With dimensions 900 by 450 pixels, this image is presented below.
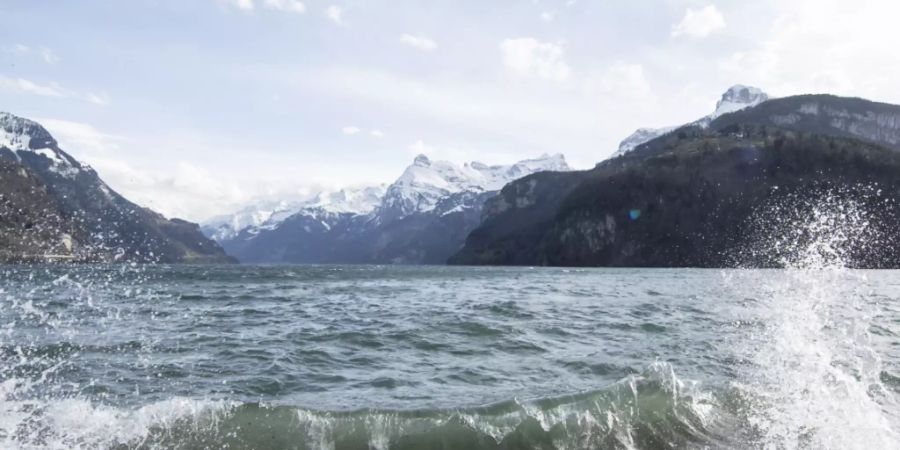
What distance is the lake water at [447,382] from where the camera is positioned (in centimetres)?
1314

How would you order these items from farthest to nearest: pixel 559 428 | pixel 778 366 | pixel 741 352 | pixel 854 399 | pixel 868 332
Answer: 1. pixel 868 332
2. pixel 741 352
3. pixel 778 366
4. pixel 854 399
5. pixel 559 428

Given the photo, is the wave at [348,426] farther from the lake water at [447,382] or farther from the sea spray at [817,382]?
the sea spray at [817,382]

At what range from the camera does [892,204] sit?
626 ft

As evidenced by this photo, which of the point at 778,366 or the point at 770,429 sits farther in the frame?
the point at 778,366

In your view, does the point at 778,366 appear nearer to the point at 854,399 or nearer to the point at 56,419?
the point at 854,399

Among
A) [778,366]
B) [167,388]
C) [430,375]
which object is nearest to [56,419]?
[167,388]

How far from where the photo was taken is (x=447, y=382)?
57.2 ft

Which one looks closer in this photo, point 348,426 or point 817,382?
point 348,426

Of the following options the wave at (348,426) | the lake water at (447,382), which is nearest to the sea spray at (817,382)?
the lake water at (447,382)

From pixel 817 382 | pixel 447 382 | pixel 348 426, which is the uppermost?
pixel 817 382

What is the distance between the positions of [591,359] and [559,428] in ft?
24.9

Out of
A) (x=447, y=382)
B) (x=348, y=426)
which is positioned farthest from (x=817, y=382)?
(x=348, y=426)

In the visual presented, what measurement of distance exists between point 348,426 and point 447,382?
471 centimetres

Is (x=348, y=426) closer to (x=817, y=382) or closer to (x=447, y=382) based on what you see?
(x=447, y=382)
